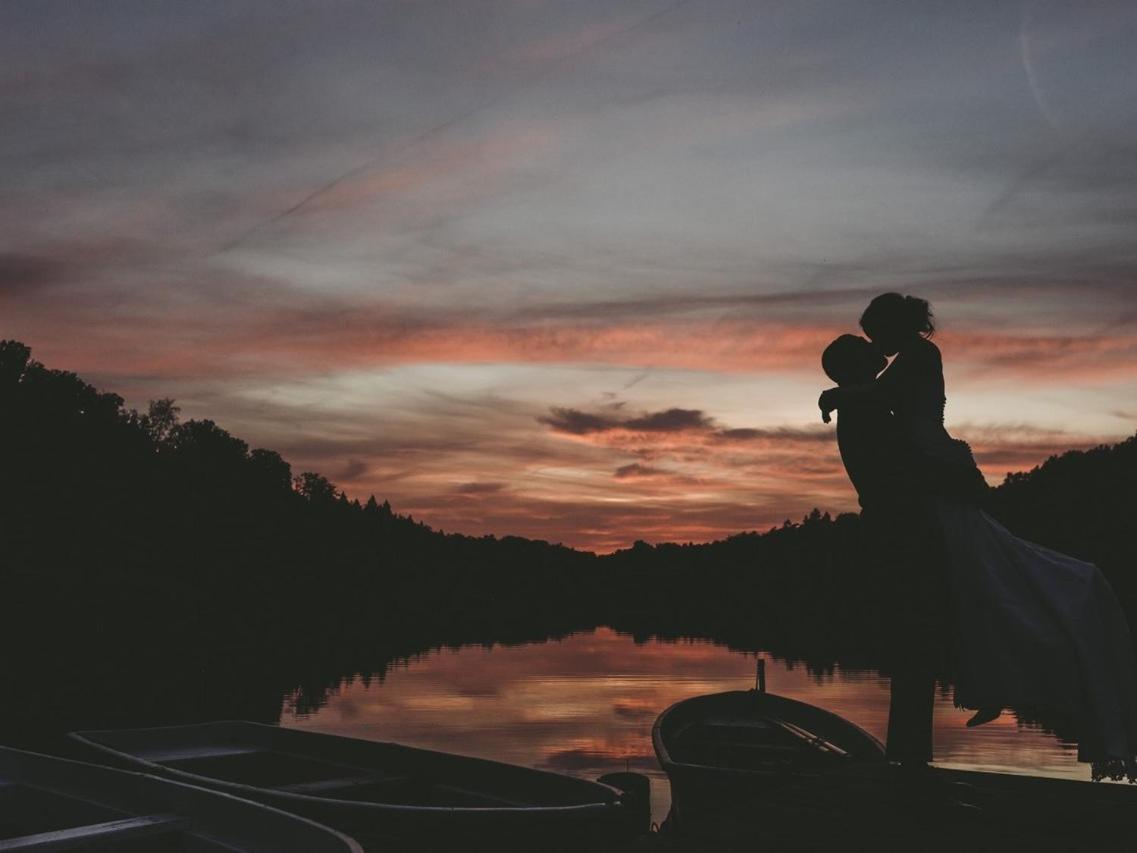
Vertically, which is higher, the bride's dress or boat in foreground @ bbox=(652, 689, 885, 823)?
the bride's dress

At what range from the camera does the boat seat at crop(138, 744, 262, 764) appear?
1709cm

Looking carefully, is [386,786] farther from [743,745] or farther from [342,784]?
[743,745]

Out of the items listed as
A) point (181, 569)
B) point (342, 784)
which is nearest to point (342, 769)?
point (342, 784)

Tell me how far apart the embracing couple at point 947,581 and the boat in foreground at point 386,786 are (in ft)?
18.1

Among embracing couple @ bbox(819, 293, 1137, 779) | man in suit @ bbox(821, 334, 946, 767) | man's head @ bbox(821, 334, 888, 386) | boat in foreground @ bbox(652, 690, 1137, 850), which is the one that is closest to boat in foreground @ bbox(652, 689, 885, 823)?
boat in foreground @ bbox(652, 690, 1137, 850)

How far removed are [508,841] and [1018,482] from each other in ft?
464

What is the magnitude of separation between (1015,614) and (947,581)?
1.28 ft

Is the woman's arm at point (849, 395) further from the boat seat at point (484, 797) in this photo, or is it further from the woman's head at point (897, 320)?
the boat seat at point (484, 797)

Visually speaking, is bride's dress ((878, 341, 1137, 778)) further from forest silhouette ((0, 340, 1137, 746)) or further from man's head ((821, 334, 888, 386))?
forest silhouette ((0, 340, 1137, 746))

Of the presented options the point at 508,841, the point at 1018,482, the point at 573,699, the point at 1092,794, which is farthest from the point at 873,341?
the point at 1018,482

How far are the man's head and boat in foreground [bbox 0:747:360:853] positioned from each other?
4940 millimetres

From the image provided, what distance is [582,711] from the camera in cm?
5797

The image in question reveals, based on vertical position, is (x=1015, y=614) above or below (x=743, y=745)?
above

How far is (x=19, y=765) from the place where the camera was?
41.2 ft
